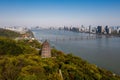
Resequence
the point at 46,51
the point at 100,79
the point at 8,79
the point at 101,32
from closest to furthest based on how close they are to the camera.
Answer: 1. the point at 8,79
2. the point at 100,79
3. the point at 46,51
4. the point at 101,32

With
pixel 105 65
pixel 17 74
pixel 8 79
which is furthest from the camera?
pixel 105 65

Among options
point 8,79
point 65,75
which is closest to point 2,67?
point 8,79

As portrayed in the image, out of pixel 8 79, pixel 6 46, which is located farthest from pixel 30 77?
pixel 6 46

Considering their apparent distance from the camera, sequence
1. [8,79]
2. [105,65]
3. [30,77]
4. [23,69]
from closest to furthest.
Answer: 1. [30,77]
2. [8,79]
3. [23,69]
4. [105,65]

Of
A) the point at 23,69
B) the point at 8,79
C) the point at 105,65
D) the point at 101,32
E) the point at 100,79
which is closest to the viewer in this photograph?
the point at 8,79

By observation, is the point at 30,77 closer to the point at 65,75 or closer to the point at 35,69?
the point at 35,69

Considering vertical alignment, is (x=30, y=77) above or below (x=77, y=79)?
above

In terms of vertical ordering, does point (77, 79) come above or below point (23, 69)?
below

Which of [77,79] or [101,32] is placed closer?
[77,79]

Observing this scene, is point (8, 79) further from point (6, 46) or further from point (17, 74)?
point (6, 46)
